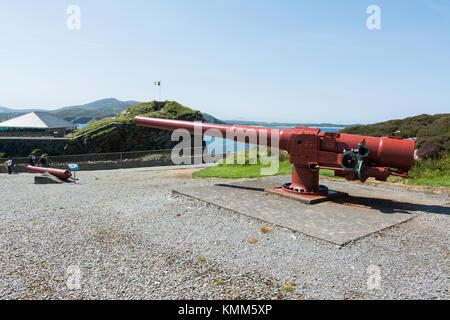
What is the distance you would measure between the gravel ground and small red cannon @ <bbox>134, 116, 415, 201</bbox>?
4.66 ft

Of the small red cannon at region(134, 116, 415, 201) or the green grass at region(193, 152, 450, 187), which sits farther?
the green grass at region(193, 152, 450, 187)

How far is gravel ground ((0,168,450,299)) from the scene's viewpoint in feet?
13.8

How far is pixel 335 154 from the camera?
7.91 m

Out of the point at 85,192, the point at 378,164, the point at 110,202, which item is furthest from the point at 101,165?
the point at 378,164

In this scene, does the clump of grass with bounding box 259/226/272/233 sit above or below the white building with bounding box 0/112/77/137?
below

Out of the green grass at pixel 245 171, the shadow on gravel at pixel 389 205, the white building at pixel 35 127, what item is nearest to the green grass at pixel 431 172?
the green grass at pixel 245 171

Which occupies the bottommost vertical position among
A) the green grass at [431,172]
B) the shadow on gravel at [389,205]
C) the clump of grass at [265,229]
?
the clump of grass at [265,229]

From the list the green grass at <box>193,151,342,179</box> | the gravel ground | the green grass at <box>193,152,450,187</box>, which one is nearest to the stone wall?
the green grass at <box>193,151,342,179</box>

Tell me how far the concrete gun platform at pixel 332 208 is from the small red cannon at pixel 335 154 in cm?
78

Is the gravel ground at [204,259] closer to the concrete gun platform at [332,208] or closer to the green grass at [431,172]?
the concrete gun platform at [332,208]

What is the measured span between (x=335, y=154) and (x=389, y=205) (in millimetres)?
1981

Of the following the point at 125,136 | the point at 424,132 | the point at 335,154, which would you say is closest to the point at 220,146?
the point at 125,136

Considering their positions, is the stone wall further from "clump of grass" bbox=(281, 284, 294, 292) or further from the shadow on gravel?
"clump of grass" bbox=(281, 284, 294, 292)

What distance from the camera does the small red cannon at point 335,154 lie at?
24.2 ft
